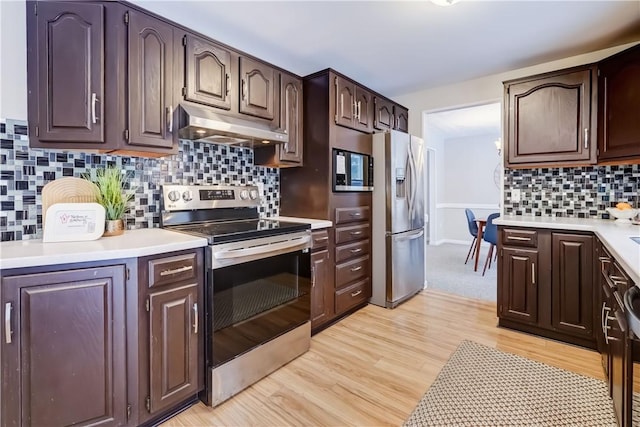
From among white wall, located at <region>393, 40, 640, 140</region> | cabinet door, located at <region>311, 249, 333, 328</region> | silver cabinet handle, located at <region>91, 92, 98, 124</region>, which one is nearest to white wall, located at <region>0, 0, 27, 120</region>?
silver cabinet handle, located at <region>91, 92, 98, 124</region>

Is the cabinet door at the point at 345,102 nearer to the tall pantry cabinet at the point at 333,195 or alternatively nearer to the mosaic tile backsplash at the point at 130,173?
the tall pantry cabinet at the point at 333,195

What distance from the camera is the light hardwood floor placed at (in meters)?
1.65

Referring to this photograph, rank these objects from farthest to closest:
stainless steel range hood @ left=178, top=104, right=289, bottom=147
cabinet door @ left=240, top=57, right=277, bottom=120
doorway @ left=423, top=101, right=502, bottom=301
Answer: doorway @ left=423, top=101, right=502, bottom=301
cabinet door @ left=240, top=57, right=277, bottom=120
stainless steel range hood @ left=178, top=104, right=289, bottom=147

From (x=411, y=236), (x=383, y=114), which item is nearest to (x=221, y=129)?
(x=383, y=114)

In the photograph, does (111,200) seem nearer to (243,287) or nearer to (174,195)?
(174,195)

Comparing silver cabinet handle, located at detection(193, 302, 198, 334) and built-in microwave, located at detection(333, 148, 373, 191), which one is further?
built-in microwave, located at detection(333, 148, 373, 191)

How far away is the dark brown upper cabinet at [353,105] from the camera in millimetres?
2757

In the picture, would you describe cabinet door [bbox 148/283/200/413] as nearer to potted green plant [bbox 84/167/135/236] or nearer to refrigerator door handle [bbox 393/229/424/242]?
potted green plant [bbox 84/167/135/236]

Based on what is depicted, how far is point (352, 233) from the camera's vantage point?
9.63ft

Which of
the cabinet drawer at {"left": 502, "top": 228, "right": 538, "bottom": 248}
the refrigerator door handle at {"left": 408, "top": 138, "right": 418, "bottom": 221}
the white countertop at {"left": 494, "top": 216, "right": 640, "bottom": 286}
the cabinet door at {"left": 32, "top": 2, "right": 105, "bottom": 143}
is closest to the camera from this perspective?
the white countertop at {"left": 494, "top": 216, "right": 640, "bottom": 286}

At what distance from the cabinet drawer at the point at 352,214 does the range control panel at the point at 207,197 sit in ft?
2.32

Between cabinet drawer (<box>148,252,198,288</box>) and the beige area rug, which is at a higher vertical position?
cabinet drawer (<box>148,252,198,288</box>)

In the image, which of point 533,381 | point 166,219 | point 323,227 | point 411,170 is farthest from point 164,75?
point 533,381

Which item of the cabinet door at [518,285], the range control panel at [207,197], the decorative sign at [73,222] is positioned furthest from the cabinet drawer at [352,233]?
the decorative sign at [73,222]
